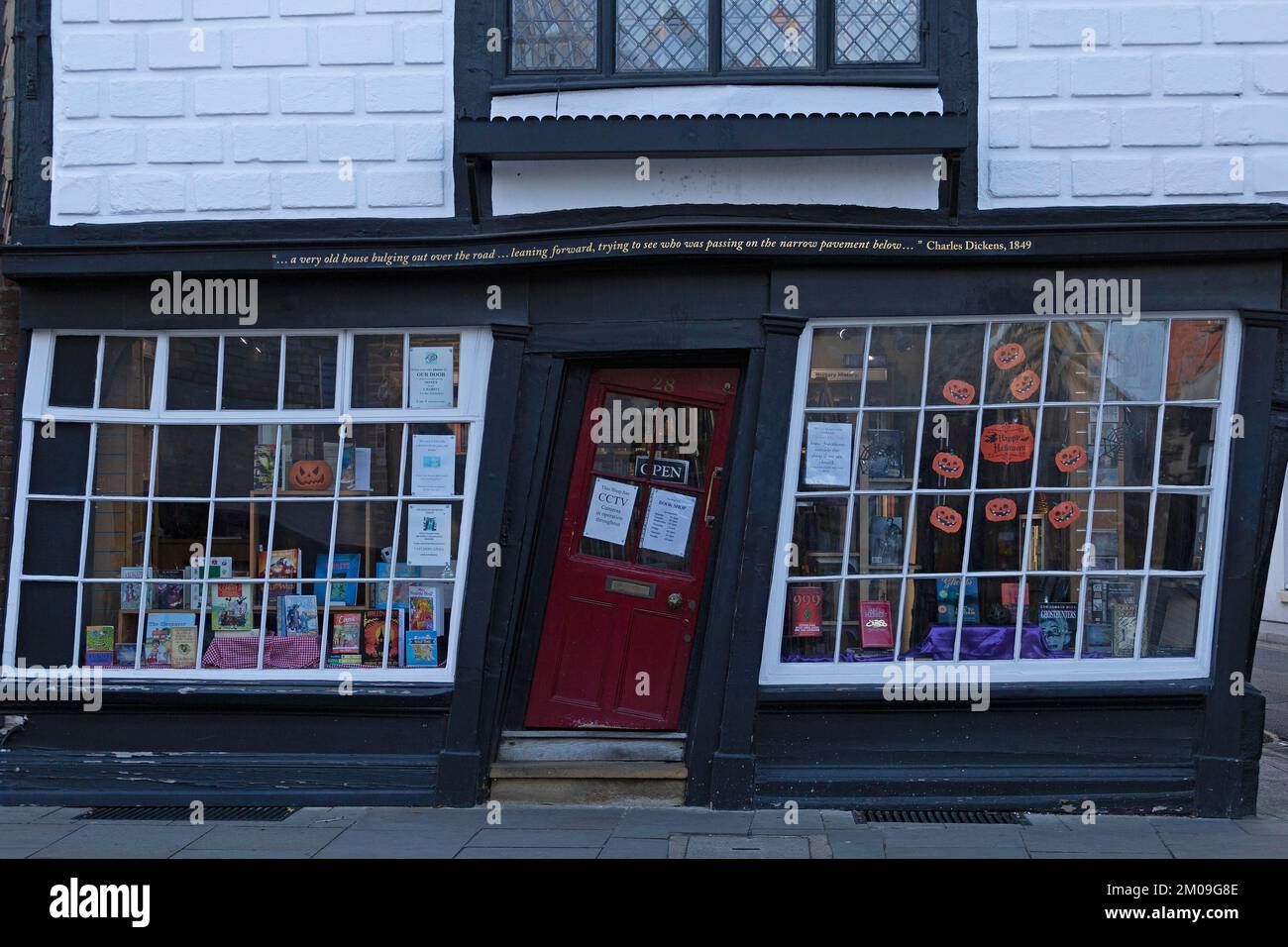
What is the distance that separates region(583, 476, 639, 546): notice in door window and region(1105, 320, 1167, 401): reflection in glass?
2.95 metres

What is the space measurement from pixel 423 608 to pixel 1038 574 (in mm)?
3734

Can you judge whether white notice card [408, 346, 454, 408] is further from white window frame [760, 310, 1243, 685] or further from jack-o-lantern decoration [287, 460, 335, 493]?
white window frame [760, 310, 1243, 685]

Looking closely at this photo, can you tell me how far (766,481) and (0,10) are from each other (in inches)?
225

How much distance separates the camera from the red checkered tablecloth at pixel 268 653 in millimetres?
7676

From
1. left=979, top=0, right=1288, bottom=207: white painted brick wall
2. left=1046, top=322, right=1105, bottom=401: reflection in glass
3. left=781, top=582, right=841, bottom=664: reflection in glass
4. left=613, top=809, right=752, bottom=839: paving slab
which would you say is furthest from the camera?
left=781, top=582, right=841, bottom=664: reflection in glass

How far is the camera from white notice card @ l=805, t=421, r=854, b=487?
7.50 meters

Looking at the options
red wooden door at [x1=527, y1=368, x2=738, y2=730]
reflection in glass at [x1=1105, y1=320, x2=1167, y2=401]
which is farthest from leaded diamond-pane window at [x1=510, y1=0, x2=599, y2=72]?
reflection in glass at [x1=1105, y1=320, x2=1167, y2=401]

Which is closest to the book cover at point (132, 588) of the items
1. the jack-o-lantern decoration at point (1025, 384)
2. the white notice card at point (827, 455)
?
the white notice card at point (827, 455)

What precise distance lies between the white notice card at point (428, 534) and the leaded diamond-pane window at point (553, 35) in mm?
2763

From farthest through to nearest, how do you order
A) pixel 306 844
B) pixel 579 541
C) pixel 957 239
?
pixel 579 541 → pixel 957 239 → pixel 306 844

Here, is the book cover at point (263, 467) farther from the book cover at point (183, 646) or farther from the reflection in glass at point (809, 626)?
the reflection in glass at point (809, 626)

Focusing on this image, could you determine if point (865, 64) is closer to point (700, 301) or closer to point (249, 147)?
point (700, 301)

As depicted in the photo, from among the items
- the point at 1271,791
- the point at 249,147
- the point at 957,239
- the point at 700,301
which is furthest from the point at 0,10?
the point at 1271,791

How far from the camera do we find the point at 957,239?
7.29 meters
